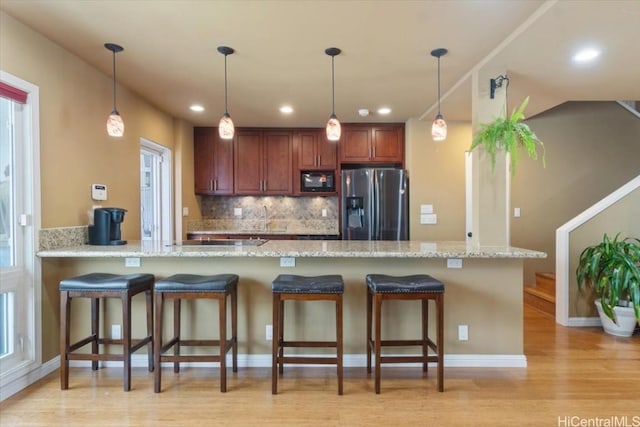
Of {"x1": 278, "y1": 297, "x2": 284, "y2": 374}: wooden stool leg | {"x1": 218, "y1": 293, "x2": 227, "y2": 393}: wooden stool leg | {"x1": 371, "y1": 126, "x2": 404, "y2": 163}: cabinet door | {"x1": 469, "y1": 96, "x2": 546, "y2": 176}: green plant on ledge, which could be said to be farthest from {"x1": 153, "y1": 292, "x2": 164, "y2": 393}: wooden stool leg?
{"x1": 371, "y1": 126, "x2": 404, "y2": 163}: cabinet door

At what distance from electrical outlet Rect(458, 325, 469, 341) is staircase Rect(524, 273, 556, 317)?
2.01 m

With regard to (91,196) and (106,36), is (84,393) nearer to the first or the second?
(91,196)

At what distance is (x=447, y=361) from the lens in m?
2.71

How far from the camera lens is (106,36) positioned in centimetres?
249

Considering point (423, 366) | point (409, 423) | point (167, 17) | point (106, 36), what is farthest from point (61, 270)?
point (423, 366)

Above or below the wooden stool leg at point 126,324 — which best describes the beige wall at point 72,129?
above

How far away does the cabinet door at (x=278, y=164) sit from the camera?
16.9 feet

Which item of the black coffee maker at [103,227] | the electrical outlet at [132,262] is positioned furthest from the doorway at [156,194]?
the electrical outlet at [132,262]

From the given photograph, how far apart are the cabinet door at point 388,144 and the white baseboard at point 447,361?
9.68 ft

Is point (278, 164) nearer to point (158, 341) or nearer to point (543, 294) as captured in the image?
point (158, 341)

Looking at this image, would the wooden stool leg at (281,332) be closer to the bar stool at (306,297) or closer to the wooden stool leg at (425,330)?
the bar stool at (306,297)

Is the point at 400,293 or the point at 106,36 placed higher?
the point at 106,36

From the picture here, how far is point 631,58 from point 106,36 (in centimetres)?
392

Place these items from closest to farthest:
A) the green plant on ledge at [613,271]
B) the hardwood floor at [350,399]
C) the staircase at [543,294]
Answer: the hardwood floor at [350,399]
the green plant on ledge at [613,271]
the staircase at [543,294]
